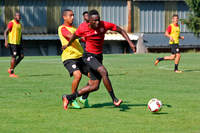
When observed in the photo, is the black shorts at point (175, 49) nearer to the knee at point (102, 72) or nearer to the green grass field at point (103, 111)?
the green grass field at point (103, 111)

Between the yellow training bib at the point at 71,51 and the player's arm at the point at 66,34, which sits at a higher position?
the player's arm at the point at 66,34

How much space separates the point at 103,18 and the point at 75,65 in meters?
38.9

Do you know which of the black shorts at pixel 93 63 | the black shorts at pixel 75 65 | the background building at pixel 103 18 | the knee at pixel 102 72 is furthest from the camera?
the background building at pixel 103 18

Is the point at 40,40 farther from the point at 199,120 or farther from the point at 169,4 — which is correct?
the point at 199,120

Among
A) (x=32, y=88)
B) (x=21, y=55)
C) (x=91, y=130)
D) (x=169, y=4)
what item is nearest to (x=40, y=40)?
(x=169, y=4)

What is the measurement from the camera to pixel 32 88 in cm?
1353

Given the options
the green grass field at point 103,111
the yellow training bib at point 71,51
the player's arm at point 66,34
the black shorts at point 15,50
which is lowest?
the green grass field at point 103,111

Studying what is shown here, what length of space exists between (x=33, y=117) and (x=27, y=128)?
3.43 feet

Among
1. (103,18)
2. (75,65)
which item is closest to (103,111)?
(75,65)

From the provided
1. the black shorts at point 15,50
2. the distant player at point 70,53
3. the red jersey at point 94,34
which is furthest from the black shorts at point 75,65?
the black shorts at point 15,50

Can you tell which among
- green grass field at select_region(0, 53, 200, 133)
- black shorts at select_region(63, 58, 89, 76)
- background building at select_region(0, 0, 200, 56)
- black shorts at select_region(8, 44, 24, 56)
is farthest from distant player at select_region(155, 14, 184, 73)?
background building at select_region(0, 0, 200, 56)

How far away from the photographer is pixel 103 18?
160ft

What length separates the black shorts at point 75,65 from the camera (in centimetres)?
1014

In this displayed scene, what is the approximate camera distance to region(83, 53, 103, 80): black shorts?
9.46m
